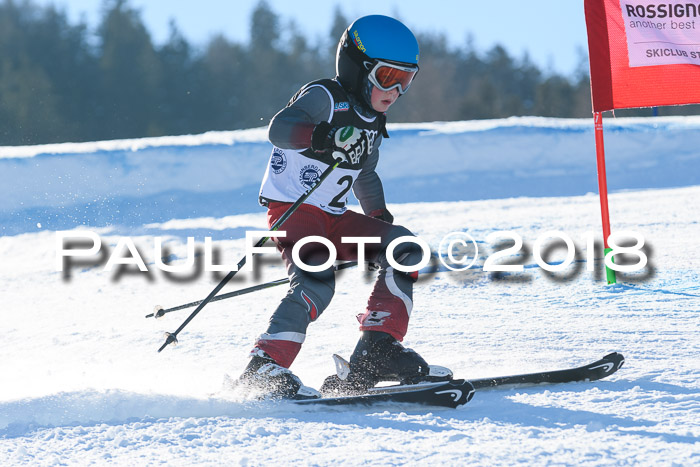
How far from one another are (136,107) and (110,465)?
143 feet

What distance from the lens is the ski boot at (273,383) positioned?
3004 millimetres

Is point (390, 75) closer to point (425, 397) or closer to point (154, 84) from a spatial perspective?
point (425, 397)

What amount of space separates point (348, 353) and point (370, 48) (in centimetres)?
150

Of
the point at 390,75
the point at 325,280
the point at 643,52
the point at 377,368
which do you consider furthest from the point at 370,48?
the point at 643,52

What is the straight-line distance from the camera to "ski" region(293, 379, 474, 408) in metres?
2.88

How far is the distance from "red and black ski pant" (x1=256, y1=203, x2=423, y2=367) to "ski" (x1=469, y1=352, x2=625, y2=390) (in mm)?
388

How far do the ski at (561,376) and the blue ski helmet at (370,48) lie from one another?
1.17m

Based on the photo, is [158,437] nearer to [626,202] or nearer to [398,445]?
[398,445]

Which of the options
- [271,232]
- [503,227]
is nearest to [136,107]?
[503,227]

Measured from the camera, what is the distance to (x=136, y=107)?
1736 inches

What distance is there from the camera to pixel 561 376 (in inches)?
126

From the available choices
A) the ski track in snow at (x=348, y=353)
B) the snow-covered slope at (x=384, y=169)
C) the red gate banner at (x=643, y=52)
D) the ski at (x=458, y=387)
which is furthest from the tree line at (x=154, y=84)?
the ski at (x=458, y=387)

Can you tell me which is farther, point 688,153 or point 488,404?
point 688,153

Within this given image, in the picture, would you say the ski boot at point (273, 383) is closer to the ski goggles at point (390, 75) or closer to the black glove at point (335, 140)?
the black glove at point (335, 140)
